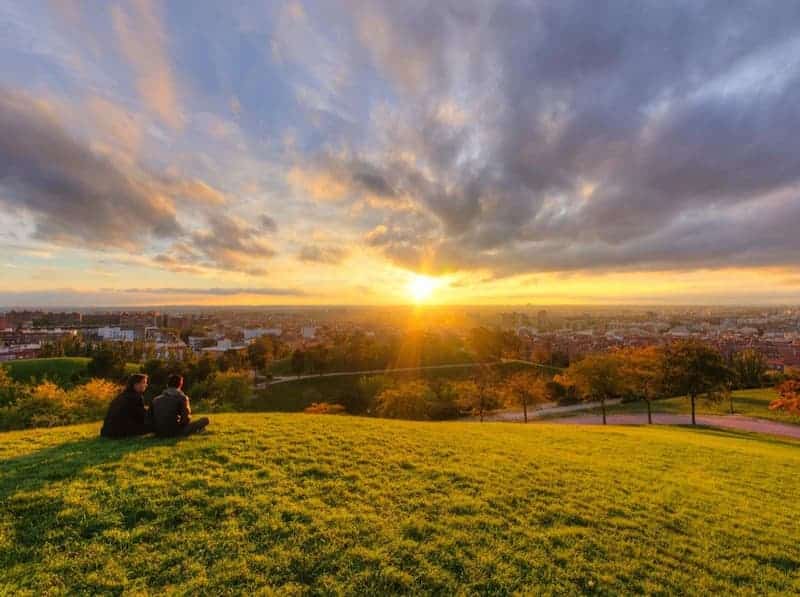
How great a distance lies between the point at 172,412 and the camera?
8711 millimetres

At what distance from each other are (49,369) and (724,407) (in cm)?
7220

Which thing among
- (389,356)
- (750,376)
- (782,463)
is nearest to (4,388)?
(782,463)

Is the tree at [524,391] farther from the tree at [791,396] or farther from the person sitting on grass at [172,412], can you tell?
the person sitting on grass at [172,412]

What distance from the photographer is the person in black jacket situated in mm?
8852

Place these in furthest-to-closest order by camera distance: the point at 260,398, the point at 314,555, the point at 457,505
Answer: the point at 260,398 < the point at 457,505 < the point at 314,555

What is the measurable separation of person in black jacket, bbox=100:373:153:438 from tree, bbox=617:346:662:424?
32.8m

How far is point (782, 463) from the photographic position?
1225 centimetres

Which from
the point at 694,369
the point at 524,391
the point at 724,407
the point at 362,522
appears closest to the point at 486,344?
the point at 724,407

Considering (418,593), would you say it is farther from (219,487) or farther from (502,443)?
(502,443)

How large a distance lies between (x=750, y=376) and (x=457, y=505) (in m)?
70.7

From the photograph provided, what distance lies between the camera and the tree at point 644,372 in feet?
98.0

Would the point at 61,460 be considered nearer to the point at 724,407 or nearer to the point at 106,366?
the point at 106,366

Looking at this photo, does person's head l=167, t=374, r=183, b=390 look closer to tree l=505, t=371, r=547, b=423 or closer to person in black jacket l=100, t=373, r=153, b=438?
person in black jacket l=100, t=373, r=153, b=438

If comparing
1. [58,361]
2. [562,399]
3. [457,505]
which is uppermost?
[457,505]
